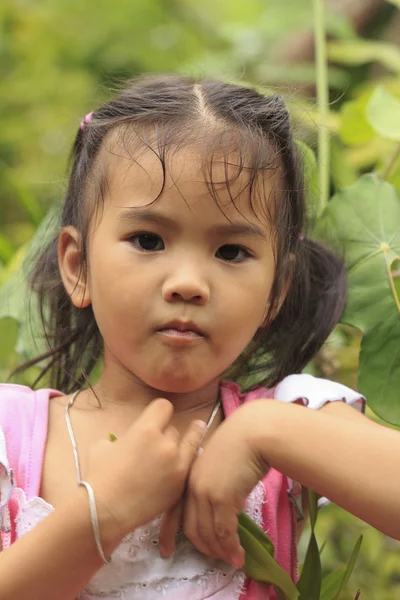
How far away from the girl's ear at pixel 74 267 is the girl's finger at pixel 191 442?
0.26 meters

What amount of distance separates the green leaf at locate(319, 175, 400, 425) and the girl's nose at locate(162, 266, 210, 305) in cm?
46

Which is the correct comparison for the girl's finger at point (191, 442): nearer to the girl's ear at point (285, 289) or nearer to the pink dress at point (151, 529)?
the pink dress at point (151, 529)

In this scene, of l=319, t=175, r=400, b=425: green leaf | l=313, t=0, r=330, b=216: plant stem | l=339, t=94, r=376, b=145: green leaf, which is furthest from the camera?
l=339, t=94, r=376, b=145: green leaf

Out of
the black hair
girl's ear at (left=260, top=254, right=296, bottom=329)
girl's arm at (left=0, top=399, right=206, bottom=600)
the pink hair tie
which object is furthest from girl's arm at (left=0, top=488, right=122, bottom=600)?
the pink hair tie

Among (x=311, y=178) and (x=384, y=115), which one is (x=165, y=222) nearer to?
(x=311, y=178)

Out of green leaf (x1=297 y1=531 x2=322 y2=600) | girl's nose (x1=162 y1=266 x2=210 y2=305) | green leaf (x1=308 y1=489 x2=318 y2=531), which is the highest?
girl's nose (x1=162 y1=266 x2=210 y2=305)

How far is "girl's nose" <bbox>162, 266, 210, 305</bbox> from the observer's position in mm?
1092

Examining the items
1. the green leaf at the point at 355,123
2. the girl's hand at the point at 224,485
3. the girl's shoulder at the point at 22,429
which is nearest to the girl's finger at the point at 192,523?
the girl's hand at the point at 224,485

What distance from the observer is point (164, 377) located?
116 centimetres

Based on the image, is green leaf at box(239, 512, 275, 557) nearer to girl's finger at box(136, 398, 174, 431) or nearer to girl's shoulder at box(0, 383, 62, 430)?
girl's finger at box(136, 398, 174, 431)

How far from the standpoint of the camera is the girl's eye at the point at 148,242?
1150mm

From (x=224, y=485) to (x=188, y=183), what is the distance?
38 cm

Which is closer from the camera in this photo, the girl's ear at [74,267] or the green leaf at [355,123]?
the girl's ear at [74,267]

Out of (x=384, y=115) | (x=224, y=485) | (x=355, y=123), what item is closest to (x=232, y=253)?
(x=224, y=485)
